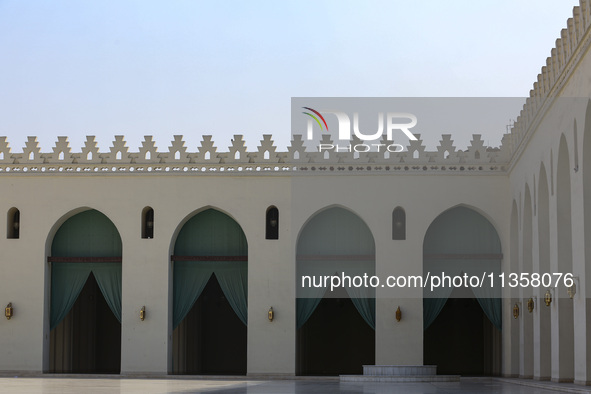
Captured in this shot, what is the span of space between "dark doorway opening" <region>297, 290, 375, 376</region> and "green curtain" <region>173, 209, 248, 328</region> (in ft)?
13.8

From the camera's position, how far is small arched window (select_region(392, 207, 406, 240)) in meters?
23.7

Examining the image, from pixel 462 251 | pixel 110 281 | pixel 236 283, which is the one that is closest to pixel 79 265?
pixel 110 281

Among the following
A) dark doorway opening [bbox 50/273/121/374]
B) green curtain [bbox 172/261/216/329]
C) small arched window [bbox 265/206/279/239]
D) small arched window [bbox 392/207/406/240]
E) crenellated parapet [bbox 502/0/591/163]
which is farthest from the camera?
dark doorway opening [bbox 50/273/121/374]

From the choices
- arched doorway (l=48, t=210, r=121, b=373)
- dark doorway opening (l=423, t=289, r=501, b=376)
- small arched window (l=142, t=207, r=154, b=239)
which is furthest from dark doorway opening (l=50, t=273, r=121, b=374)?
dark doorway opening (l=423, t=289, r=501, b=376)

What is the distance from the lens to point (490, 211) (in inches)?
926

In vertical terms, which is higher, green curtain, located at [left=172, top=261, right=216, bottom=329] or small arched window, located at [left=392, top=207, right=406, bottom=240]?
small arched window, located at [left=392, top=207, right=406, bottom=240]

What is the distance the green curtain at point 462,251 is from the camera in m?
23.7

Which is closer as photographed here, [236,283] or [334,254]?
[334,254]

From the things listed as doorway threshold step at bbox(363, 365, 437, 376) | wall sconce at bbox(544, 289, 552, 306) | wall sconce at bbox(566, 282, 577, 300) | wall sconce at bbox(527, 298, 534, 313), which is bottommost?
doorway threshold step at bbox(363, 365, 437, 376)

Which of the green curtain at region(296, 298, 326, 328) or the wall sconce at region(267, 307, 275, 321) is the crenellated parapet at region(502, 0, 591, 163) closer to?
the green curtain at region(296, 298, 326, 328)

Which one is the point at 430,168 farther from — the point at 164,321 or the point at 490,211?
the point at 164,321

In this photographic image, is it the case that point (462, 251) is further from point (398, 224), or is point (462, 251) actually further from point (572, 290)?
point (572, 290)

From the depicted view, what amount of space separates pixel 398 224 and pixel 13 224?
9.17 m

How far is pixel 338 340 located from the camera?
1102 inches
